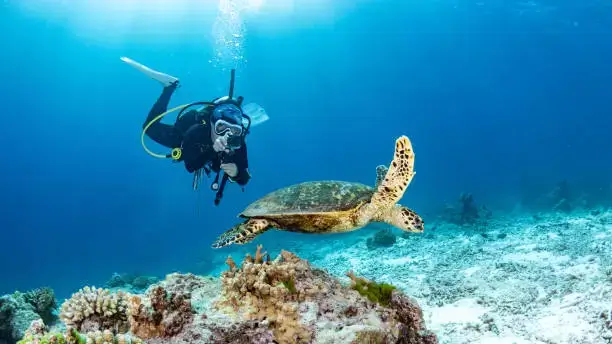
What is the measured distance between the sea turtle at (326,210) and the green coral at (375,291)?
141cm

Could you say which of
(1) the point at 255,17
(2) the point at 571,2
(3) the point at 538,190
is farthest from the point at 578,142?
(1) the point at 255,17

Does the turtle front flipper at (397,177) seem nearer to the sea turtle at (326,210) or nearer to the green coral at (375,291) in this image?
the sea turtle at (326,210)

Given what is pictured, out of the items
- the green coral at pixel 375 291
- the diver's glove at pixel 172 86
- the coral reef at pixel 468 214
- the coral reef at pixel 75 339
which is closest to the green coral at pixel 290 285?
the green coral at pixel 375 291

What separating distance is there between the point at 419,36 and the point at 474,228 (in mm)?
67497

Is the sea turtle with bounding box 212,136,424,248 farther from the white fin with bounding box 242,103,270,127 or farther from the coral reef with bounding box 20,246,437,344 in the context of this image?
the white fin with bounding box 242,103,270,127

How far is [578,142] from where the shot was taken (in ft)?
292

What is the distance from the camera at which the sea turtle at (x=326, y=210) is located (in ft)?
15.3

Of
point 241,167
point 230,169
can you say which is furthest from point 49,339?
point 241,167

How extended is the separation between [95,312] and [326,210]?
9.11 feet

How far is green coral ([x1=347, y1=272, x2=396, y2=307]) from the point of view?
3.20 meters

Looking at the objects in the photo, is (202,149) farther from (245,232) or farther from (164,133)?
(245,232)

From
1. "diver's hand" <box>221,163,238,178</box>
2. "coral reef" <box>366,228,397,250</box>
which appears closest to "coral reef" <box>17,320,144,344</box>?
"diver's hand" <box>221,163,238,178</box>

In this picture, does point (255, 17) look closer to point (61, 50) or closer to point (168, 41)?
point (168, 41)

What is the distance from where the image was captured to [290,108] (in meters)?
121
